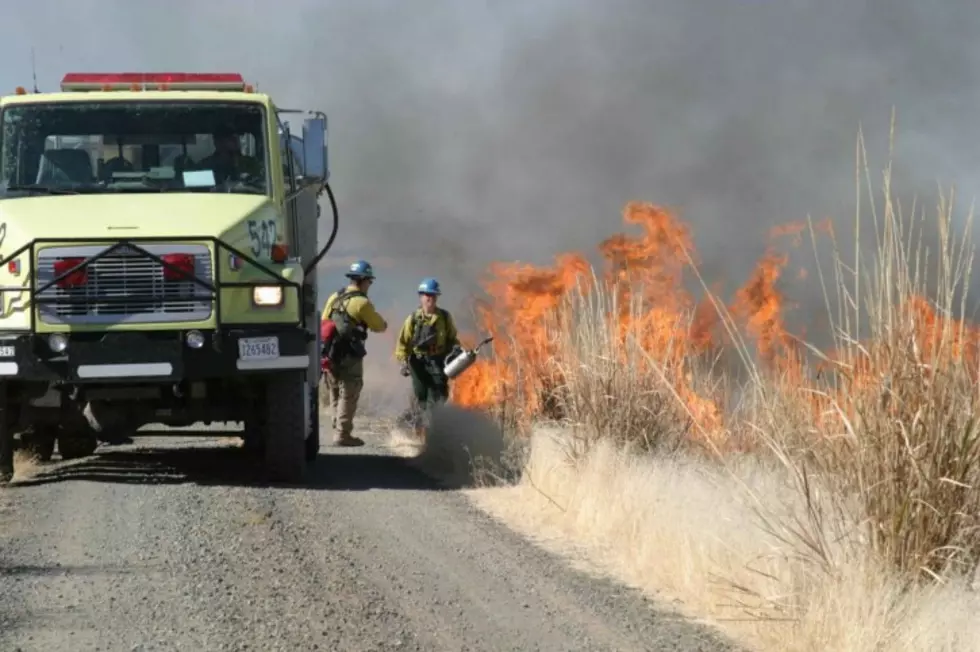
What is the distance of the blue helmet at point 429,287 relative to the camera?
13758 mm

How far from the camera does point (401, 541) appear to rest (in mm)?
8062

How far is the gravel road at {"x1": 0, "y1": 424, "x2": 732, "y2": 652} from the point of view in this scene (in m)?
5.78

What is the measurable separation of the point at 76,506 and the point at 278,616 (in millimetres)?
3665

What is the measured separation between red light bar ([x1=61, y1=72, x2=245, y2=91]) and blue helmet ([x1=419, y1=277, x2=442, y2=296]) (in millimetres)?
3018

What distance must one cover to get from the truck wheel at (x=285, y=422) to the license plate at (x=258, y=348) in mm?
430

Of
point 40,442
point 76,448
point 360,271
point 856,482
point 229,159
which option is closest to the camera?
point 856,482

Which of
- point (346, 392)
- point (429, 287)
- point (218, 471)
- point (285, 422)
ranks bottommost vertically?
point (218, 471)

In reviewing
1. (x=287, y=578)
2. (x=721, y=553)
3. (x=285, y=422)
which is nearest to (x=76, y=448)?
(x=285, y=422)

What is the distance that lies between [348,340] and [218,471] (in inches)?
123

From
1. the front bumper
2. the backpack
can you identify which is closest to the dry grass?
the front bumper

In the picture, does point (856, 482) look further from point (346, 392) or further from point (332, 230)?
point (346, 392)

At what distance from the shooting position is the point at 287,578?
6.93 metres

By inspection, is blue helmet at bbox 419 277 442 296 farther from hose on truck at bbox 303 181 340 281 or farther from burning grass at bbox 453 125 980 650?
burning grass at bbox 453 125 980 650

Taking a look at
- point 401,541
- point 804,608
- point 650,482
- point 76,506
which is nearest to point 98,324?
point 76,506
